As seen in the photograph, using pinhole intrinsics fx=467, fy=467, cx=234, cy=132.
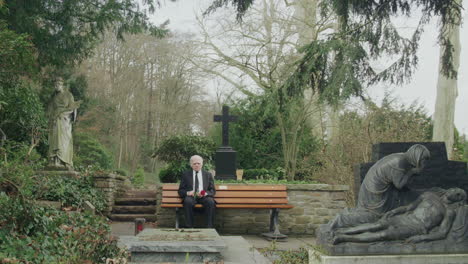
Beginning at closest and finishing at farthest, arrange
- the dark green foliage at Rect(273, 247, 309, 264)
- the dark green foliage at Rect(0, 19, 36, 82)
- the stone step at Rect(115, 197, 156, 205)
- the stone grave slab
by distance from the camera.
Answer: the stone grave slab → the dark green foliage at Rect(273, 247, 309, 264) → the dark green foliage at Rect(0, 19, 36, 82) → the stone step at Rect(115, 197, 156, 205)

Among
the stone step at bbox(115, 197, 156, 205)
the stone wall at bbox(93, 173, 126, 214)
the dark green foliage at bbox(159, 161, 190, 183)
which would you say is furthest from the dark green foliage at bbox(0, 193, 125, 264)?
the dark green foliage at bbox(159, 161, 190, 183)

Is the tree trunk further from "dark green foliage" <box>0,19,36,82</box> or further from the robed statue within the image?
"dark green foliage" <box>0,19,36,82</box>

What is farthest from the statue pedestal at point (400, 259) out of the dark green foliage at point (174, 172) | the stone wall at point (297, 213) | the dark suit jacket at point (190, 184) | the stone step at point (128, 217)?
the dark green foliage at point (174, 172)

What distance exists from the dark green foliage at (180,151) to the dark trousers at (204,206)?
466 cm

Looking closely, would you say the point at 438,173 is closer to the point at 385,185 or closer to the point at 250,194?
the point at 385,185

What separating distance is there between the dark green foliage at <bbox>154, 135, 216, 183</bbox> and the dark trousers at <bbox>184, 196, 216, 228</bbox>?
466 centimetres

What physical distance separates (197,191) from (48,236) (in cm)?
389

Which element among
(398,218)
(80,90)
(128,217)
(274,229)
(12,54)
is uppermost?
(80,90)

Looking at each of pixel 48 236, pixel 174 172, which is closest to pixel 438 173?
pixel 48 236

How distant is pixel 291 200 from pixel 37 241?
555 centimetres

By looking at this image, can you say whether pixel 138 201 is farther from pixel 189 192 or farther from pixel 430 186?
pixel 430 186

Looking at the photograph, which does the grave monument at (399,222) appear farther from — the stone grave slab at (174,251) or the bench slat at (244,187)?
the bench slat at (244,187)

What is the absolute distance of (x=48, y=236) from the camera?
4617 millimetres

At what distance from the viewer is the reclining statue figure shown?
4773mm
